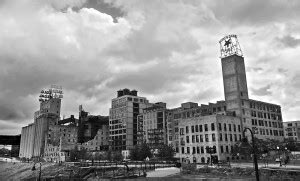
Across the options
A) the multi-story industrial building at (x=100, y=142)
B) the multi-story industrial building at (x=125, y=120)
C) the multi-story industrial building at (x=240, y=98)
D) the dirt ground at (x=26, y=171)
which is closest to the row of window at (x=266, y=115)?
the multi-story industrial building at (x=240, y=98)

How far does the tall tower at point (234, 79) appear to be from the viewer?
406 feet

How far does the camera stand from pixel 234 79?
126m

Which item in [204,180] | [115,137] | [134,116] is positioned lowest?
[204,180]

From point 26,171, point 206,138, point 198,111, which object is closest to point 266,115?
point 198,111

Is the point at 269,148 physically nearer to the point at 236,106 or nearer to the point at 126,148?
the point at 236,106

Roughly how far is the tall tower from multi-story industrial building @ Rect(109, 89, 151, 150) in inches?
2659

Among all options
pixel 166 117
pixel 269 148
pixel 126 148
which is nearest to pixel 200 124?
pixel 269 148

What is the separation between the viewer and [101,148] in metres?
179

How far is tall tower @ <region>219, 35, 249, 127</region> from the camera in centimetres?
12369

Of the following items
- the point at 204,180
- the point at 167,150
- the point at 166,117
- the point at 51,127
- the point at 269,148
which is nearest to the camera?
the point at 204,180

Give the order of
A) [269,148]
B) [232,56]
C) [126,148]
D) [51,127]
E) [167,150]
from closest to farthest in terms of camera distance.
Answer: [269,148] → [167,150] → [232,56] → [126,148] → [51,127]

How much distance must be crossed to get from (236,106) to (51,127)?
116987mm

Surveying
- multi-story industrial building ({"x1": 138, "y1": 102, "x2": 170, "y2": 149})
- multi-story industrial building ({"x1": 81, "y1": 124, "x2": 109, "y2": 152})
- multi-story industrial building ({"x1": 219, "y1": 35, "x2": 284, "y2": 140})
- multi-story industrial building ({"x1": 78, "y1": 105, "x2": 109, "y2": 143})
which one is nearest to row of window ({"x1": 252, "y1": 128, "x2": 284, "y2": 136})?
multi-story industrial building ({"x1": 219, "y1": 35, "x2": 284, "y2": 140})

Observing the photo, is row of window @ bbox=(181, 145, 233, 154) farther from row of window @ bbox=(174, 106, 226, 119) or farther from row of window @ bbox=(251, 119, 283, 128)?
row of window @ bbox=(174, 106, 226, 119)
